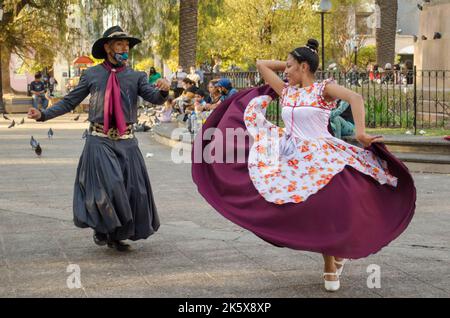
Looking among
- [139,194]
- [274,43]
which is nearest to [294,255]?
[139,194]

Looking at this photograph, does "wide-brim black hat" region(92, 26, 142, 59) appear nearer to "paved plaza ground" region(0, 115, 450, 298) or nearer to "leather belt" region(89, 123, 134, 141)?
"leather belt" region(89, 123, 134, 141)

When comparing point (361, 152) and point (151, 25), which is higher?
point (151, 25)

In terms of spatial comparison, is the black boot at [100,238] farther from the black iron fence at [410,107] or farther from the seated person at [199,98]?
the black iron fence at [410,107]

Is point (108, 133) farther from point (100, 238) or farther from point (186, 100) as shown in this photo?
point (186, 100)

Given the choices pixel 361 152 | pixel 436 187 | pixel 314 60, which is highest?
pixel 314 60

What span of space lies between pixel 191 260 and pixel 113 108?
1.51 metres

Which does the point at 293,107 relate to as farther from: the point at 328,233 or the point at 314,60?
the point at 328,233

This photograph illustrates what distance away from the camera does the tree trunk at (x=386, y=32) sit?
2930 cm

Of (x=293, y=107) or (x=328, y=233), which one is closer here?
(x=328, y=233)

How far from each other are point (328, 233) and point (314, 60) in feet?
4.17

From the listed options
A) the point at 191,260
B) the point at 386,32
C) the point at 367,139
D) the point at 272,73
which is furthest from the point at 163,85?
the point at 386,32

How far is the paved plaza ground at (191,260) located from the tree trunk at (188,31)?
16177mm

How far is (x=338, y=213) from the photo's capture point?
582 centimetres

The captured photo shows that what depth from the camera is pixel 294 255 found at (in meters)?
7.33
